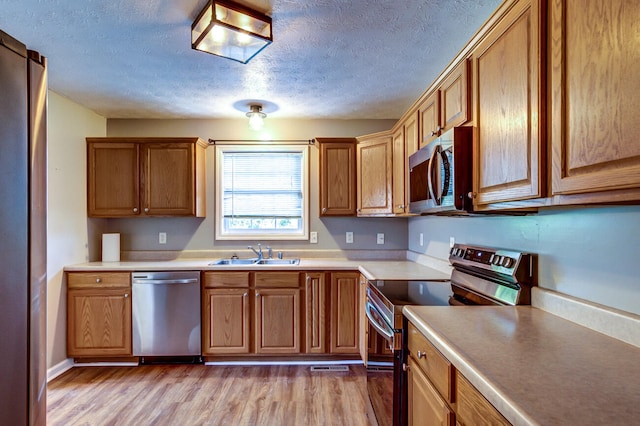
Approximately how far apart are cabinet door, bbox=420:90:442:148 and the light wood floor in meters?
1.82

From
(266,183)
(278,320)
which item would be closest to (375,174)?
(266,183)

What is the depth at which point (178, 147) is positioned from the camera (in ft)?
10.8

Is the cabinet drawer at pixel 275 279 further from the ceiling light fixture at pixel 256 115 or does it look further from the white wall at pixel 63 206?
the white wall at pixel 63 206

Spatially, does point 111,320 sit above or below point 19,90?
below

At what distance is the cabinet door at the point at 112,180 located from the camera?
3289 millimetres

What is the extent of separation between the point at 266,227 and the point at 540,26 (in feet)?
9.74

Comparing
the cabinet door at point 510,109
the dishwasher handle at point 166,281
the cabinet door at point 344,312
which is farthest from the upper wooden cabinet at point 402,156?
the dishwasher handle at point 166,281

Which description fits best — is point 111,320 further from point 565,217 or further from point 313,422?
point 565,217

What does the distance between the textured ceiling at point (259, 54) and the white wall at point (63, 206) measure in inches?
7.6

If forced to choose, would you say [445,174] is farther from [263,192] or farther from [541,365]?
[263,192]

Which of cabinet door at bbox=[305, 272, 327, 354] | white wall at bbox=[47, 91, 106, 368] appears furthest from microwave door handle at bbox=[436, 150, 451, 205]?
white wall at bbox=[47, 91, 106, 368]

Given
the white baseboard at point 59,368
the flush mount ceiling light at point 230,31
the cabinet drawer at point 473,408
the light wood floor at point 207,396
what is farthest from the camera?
the white baseboard at point 59,368

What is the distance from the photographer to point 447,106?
5.98 ft

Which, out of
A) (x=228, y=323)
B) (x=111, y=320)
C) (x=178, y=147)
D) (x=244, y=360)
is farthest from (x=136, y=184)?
(x=244, y=360)
